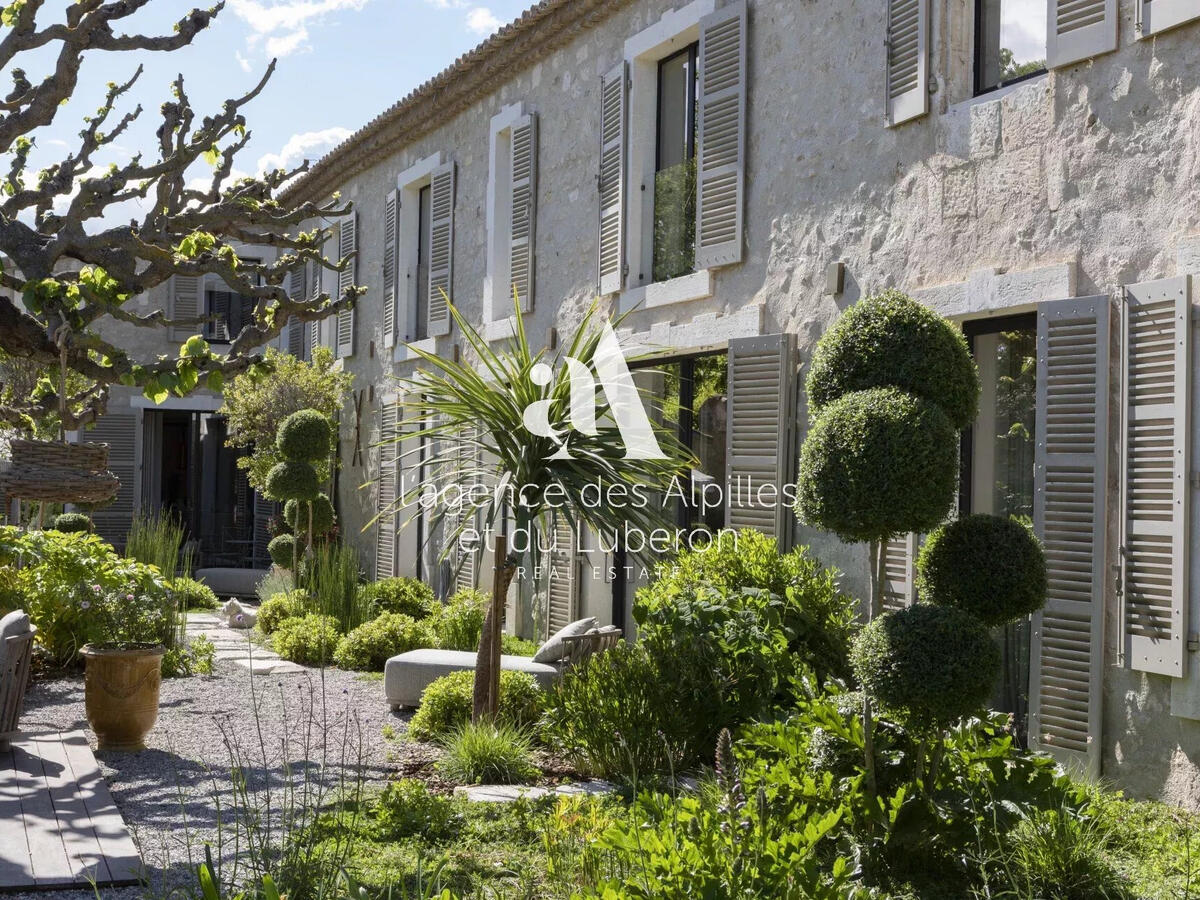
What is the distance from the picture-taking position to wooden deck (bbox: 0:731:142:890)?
3.84 metres

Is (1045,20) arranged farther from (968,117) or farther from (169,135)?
(169,135)

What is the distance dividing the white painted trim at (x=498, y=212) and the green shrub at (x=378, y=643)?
10.1 feet

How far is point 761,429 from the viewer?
6.96 m

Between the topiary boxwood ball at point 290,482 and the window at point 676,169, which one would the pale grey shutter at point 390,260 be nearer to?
the topiary boxwood ball at point 290,482

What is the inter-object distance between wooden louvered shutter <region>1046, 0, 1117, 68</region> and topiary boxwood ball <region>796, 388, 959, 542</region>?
85.3 inches

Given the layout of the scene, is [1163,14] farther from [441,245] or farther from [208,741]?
[441,245]

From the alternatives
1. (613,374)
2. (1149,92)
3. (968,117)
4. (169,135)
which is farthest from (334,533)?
(1149,92)

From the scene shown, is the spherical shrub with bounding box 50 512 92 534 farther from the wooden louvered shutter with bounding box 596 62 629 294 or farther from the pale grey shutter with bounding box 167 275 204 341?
the wooden louvered shutter with bounding box 596 62 629 294

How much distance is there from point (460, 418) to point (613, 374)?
0.81 meters

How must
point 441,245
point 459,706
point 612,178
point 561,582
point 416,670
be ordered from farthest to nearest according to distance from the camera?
point 441,245 < point 561,582 < point 612,178 < point 416,670 < point 459,706

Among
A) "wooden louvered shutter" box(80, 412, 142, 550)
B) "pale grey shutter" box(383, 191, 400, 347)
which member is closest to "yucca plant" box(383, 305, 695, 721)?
"pale grey shutter" box(383, 191, 400, 347)

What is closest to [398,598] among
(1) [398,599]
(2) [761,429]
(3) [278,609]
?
(1) [398,599]

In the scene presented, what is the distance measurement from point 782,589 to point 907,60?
2.86 meters

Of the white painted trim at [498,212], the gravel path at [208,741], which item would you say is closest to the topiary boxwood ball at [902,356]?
the gravel path at [208,741]
